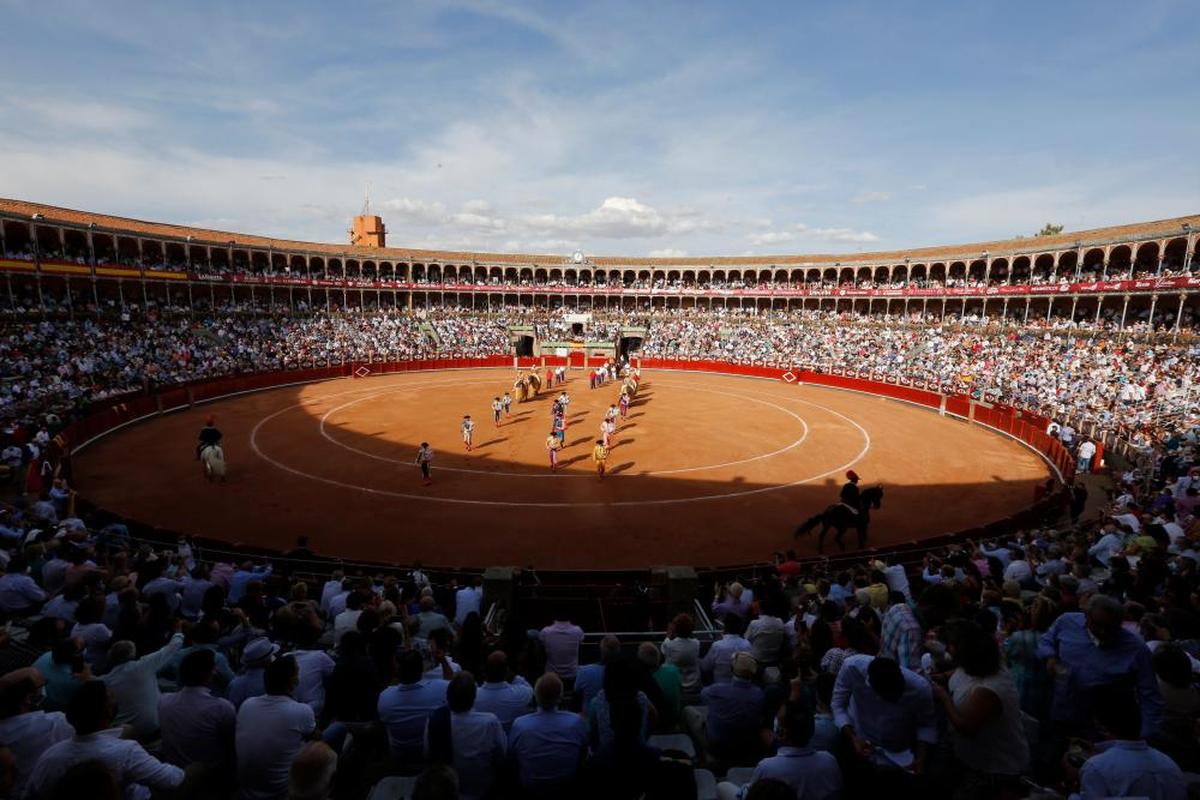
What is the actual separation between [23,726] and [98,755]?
794mm

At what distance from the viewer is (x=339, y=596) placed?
8.44 meters

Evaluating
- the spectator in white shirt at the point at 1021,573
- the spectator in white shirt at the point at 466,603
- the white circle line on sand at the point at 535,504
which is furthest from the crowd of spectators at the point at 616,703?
the white circle line on sand at the point at 535,504

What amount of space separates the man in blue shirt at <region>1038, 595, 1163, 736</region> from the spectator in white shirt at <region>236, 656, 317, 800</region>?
5.69m

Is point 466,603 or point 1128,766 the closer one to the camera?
point 1128,766

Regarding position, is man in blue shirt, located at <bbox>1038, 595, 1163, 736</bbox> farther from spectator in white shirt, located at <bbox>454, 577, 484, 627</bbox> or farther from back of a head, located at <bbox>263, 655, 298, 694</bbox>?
spectator in white shirt, located at <bbox>454, 577, 484, 627</bbox>

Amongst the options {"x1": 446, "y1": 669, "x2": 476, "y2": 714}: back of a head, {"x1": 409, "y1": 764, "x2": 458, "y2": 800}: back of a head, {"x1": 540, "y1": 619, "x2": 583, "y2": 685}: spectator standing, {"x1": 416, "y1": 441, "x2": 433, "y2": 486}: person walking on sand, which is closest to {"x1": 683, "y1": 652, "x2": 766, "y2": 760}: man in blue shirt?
{"x1": 446, "y1": 669, "x2": 476, "y2": 714}: back of a head

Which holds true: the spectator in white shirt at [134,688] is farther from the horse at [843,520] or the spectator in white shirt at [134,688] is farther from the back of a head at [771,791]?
the horse at [843,520]

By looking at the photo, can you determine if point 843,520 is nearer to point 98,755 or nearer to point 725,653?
point 725,653

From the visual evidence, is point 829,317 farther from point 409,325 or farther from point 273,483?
point 273,483

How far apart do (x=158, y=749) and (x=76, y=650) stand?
1057 mm

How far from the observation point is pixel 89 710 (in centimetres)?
343

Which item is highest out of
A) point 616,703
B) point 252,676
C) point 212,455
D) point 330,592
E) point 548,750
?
point 616,703

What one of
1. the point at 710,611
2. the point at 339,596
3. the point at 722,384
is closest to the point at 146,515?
the point at 339,596

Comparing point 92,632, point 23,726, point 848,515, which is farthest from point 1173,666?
point 848,515
